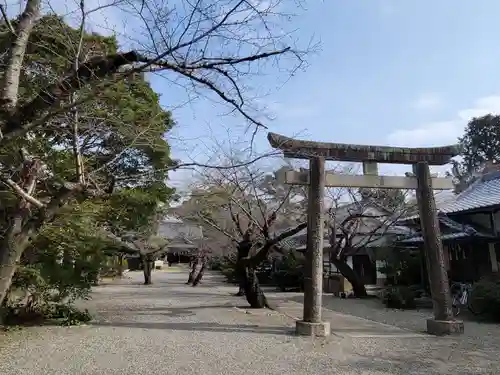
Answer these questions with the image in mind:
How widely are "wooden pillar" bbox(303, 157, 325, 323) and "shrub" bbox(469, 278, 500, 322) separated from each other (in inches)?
181

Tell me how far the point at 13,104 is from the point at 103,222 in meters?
8.12

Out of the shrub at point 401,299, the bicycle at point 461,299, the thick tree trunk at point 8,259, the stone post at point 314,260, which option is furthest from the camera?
the shrub at point 401,299

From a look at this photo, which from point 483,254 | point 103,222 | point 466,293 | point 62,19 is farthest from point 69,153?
point 483,254

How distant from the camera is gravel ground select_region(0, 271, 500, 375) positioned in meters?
6.03

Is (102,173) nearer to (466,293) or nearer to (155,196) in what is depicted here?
(155,196)

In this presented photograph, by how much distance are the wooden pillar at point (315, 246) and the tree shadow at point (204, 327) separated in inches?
27.8

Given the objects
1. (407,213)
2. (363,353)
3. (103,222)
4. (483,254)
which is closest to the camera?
(363,353)

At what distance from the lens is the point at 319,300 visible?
8.72 m

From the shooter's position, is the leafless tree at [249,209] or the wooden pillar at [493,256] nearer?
the leafless tree at [249,209]

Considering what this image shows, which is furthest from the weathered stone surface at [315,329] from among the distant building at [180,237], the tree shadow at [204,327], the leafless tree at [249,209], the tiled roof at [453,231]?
the distant building at [180,237]

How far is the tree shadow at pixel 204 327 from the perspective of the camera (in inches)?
359

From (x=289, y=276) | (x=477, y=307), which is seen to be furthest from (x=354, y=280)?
(x=477, y=307)

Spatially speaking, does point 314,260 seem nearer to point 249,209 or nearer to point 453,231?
point 249,209

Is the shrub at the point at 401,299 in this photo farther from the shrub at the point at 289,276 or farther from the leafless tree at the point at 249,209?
the shrub at the point at 289,276
